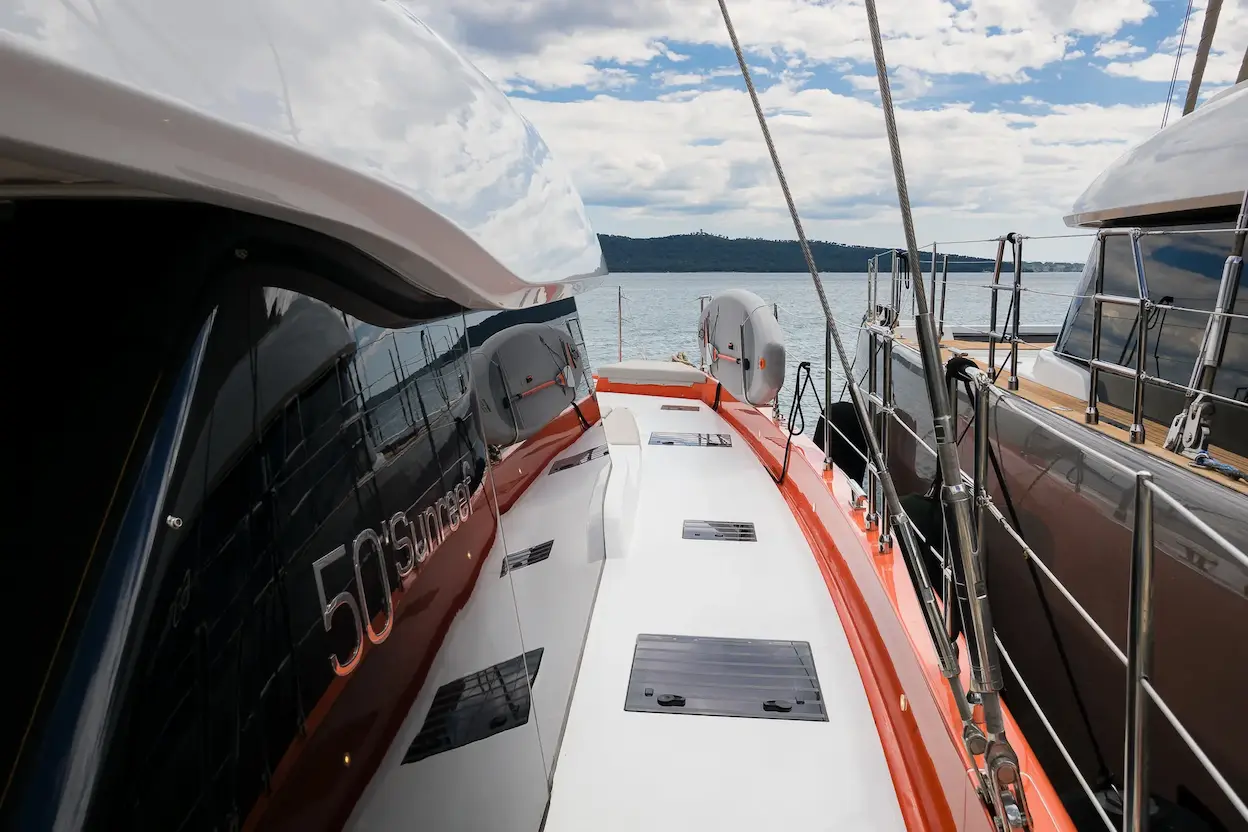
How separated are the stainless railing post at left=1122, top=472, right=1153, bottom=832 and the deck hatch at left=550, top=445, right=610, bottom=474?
1137 millimetres

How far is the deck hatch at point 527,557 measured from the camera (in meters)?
1.24

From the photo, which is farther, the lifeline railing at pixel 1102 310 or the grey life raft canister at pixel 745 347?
the grey life raft canister at pixel 745 347

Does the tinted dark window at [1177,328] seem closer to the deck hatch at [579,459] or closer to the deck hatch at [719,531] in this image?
the deck hatch at [719,531]

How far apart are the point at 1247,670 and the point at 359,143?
2203 millimetres

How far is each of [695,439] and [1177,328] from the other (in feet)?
7.17

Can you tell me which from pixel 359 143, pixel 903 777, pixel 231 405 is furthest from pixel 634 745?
pixel 359 143

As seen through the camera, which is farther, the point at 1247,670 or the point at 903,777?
the point at 1247,670

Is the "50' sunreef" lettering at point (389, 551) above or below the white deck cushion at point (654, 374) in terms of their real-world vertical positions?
above

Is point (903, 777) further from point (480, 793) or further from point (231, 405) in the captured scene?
point (231, 405)

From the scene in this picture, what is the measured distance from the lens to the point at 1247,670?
1802 mm

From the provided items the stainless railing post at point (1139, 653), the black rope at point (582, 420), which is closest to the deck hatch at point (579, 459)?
the black rope at point (582, 420)

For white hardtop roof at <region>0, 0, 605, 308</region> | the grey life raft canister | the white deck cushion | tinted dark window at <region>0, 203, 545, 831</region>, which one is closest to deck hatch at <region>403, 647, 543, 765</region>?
tinted dark window at <region>0, 203, 545, 831</region>

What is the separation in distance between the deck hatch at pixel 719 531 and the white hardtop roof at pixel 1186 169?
2106mm

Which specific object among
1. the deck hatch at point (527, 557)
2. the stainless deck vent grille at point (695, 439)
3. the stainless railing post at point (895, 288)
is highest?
the stainless railing post at point (895, 288)
